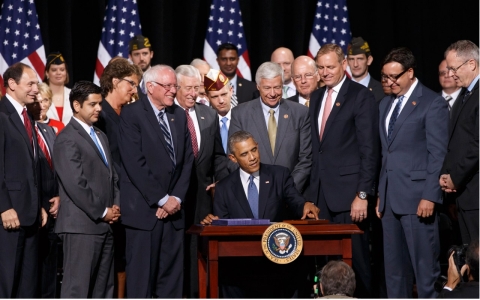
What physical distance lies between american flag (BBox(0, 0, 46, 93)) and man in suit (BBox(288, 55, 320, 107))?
3204 mm

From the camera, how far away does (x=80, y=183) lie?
637 cm

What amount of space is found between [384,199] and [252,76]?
4142 millimetres

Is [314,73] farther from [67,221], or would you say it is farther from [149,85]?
[67,221]

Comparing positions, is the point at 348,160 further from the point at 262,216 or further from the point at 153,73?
the point at 153,73

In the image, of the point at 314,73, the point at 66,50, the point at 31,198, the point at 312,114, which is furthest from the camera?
the point at 66,50

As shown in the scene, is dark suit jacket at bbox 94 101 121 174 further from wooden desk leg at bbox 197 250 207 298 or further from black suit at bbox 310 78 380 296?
black suit at bbox 310 78 380 296

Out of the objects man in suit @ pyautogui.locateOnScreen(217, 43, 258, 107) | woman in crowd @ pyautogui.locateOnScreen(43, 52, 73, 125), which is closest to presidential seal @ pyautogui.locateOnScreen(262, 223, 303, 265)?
man in suit @ pyautogui.locateOnScreen(217, 43, 258, 107)

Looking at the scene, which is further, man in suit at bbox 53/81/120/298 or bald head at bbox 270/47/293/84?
bald head at bbox 270/47/293/84

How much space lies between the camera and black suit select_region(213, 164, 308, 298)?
6.29 m

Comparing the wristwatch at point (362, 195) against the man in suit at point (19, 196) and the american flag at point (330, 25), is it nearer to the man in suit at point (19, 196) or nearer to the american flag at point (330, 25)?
the man in suit at point (19, 196)

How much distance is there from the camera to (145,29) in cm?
1037

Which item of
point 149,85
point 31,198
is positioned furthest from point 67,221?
point 149,85

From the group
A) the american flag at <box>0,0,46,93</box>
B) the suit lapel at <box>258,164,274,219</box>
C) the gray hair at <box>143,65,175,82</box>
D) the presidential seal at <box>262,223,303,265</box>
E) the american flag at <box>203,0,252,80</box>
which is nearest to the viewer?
the presidential seal at <box>262,223,303,265</box>

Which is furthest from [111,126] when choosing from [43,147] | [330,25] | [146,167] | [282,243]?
[330,25]
